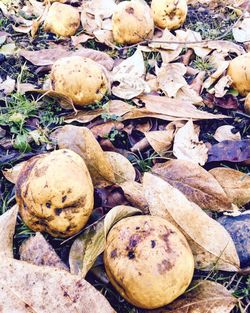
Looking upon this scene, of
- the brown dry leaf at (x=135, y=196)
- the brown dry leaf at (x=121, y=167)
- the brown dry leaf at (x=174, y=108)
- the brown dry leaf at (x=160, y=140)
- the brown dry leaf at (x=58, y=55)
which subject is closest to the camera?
the brown dry leaf at (x=135, y=196)

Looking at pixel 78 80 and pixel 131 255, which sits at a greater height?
pixel 78 80

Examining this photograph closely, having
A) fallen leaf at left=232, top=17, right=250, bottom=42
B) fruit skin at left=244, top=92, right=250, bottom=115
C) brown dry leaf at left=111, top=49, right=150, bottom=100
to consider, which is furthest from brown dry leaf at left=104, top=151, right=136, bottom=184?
fallen leaf at left=232, top=17, right=250, bottom=42

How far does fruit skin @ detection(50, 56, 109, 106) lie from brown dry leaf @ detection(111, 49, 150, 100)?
5.2 inches

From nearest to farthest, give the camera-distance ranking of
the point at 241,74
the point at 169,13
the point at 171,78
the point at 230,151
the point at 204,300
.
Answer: the point at 204,300
the point at 230,151
the point at 241,74
the point at 171,78
the point at 169,13

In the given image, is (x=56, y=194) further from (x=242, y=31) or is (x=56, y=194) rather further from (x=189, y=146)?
(x=242, y=31)

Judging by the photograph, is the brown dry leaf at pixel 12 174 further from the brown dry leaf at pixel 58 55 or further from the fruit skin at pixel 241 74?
the fruit skin at pixel 241 74

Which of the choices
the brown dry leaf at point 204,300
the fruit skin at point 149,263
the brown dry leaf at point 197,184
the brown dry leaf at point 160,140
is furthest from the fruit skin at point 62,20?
the brown dry leaf at point 204,300

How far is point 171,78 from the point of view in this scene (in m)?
2.28

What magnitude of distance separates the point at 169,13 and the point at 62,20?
0.62 metres

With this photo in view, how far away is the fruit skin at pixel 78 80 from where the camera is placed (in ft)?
6.57

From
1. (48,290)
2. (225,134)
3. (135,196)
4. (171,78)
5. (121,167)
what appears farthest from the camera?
(171,78)

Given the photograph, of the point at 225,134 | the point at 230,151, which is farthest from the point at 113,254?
the point at 225,134

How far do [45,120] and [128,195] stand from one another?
24.6 inches

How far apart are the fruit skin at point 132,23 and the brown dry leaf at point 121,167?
967 mm
